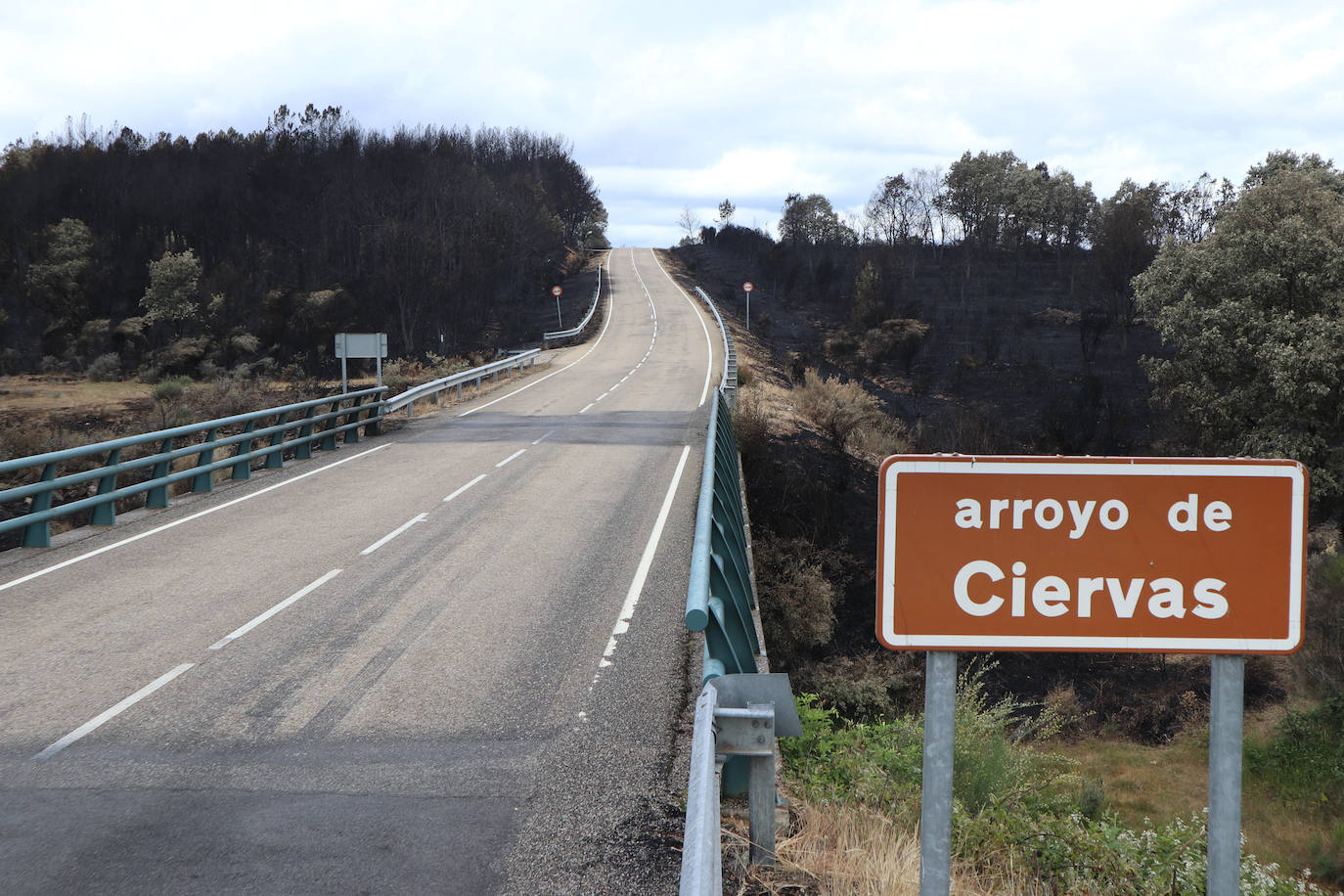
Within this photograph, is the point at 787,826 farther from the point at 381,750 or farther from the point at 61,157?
the point at 61,157

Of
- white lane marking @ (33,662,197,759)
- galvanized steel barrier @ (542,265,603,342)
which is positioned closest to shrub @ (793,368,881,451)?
galvanized steel barrier @ (542,265,603,342)

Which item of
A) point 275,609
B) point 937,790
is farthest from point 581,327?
point 937,790

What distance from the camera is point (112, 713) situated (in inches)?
261

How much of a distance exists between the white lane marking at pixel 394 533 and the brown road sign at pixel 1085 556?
9988 millimetres

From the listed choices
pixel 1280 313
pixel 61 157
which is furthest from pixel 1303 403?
pixel 61 157

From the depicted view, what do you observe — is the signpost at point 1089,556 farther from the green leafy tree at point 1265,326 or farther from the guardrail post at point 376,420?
the green leafy tree at point 1265,326

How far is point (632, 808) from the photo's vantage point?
5152 millimetres

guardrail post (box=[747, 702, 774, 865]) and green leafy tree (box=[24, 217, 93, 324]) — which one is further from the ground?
green leafy tree (box=[24, 217, 93, 324])

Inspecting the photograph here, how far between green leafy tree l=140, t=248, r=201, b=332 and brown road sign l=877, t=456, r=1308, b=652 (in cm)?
8146

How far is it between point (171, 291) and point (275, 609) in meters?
75.4

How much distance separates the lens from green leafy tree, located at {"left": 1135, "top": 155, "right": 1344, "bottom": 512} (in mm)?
24422

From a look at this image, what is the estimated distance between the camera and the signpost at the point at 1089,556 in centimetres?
239

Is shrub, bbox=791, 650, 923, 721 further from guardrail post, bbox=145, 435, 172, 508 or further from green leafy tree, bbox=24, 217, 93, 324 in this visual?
green leafy tree, bbox=24, 217, 93, 324

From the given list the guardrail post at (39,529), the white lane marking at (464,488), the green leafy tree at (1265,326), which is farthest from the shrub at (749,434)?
the guardrail post at (39,529)
